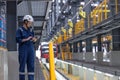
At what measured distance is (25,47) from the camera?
7.40 metres

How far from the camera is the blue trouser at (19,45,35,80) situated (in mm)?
7309

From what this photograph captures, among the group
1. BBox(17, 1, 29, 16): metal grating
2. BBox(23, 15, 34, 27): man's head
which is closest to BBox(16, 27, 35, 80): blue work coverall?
BBox(23, 15, 34, 27): man's head

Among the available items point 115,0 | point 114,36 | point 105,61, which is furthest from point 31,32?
point 105,61

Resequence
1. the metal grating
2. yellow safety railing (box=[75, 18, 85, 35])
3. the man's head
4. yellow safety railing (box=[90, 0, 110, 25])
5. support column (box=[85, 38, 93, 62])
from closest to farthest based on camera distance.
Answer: the man's head → the metal grating → yellow safety railing (box=[90, 0, 110, 25]) → yellow safety railing (box=[75, 18, 85, 35]) → support column (box=[85, 38, 93, 62])

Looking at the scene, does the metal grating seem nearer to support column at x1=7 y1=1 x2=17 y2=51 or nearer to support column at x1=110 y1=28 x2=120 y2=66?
support column at x1=7 y1=1 x2=17 y2=51

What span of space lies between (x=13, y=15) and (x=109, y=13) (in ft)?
40.1

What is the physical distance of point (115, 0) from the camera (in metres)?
21.9

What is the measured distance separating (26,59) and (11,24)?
5014 millimetres

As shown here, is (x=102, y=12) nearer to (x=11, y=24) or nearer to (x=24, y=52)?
(x=11, y=24)

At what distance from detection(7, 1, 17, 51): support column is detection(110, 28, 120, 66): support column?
19.3 meters

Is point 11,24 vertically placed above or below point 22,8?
below

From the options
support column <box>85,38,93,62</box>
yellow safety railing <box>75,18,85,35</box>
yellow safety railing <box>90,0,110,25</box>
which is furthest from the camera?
support column <box>85,38,93,62</box>

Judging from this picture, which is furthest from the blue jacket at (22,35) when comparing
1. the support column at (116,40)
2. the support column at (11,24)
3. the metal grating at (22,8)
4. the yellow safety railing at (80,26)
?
the yellow safety railing at (80,26)

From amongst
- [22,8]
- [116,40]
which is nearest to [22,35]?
[22,8]
